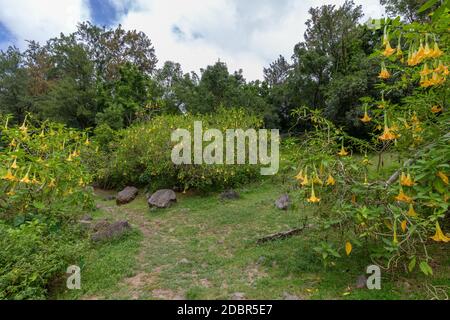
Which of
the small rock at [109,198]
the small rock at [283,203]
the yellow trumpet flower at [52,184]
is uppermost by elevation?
the yellow trumpet flower at [52,184]

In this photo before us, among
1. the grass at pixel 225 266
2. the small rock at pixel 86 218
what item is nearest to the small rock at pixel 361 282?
the grass at pixel 225 266

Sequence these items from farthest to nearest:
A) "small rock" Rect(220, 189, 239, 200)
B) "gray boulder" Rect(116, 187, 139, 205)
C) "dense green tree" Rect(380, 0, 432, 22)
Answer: "dense green tree" Rect(380, 0, 432, 22), "gray boulder" Rect(116, 187, 139, 205), "small rock" Rect(220, 189, 239, 200)

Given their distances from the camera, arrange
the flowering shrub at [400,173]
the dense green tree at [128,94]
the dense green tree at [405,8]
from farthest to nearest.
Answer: the dense green tree at [128,94] → the dense green tree at [405,8] → the flowering shrub at [400,173]

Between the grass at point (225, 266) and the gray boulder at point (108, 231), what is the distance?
150 millimetres

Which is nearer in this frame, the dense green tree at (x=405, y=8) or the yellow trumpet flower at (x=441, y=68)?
the yellow trumpet flower at (x=441, y=68)

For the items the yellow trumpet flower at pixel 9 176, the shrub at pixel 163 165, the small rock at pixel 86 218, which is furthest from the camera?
the shrub at pixel 163 165

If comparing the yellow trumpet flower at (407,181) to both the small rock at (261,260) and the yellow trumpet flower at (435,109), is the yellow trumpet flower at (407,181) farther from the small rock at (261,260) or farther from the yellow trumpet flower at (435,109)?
the small rock at (261,260)

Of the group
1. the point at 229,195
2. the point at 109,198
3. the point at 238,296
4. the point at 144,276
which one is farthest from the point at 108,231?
the point at 109,198

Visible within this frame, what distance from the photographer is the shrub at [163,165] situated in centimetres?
816

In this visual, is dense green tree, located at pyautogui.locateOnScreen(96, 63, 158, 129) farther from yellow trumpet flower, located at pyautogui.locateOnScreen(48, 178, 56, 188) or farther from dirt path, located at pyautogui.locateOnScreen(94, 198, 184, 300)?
yellow trumpet flower, located at pyautogui.locateOnScreen(48, 178, 56, 188)

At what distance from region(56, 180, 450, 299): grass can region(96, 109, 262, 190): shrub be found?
2108 mm

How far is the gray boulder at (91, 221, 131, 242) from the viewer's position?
486 cm

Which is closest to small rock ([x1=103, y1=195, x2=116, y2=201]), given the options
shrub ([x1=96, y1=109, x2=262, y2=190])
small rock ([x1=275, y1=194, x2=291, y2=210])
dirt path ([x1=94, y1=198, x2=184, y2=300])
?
shrub ([x1=96, y1=109, x2=262, y2=190])

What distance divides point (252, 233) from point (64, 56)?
70.3 ft
